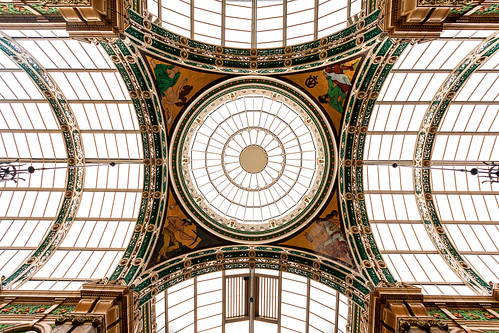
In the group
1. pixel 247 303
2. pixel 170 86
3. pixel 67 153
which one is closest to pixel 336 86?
pixel 170 86

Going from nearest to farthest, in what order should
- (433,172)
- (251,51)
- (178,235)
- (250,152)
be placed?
(251,51)
(178,235)
(433,172)
(250,152)

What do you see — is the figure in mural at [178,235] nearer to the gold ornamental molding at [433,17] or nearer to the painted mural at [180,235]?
the painted mural at [180,235]

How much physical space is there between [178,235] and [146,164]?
381 centimetres

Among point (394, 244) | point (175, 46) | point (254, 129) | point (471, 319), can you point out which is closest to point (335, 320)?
point (394, 244)

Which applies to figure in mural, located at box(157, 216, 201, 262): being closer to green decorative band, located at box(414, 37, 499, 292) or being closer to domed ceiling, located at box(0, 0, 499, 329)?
domed ceiling, located at box(0, 0, 499, 329)

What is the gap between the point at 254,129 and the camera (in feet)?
56.3

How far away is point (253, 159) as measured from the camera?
17156mm

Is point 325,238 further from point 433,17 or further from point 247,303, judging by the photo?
point 433,17

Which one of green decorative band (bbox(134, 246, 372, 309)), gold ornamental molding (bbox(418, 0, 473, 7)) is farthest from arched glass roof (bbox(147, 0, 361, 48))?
green decorative band (bbox(134, 246, 372, 309))

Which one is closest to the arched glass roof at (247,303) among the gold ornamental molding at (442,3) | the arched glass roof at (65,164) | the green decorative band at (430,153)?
the arched glass roof at (65,164)

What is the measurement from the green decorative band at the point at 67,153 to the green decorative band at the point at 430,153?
17.0m

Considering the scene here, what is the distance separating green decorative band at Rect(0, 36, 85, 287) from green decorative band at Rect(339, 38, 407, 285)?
42.7 ft

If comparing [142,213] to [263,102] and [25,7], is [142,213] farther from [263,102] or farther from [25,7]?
[25,7]

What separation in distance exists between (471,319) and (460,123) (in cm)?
929
